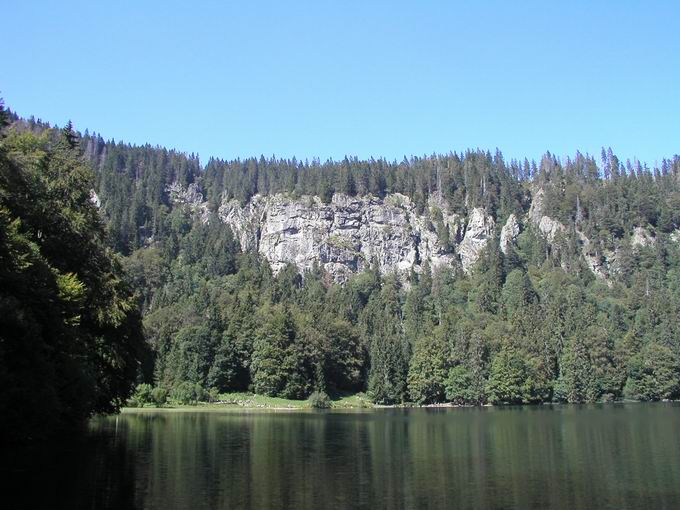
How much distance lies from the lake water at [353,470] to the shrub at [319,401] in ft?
219

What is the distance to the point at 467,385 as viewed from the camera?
147750 mm

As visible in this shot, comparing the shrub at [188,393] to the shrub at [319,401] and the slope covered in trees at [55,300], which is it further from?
the slope covered in trees at [55,300]

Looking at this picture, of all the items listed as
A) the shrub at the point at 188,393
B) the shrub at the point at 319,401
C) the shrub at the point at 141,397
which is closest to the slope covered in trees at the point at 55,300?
the shrub at the point at 141,397

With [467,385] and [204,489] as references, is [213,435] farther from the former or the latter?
[467,385]

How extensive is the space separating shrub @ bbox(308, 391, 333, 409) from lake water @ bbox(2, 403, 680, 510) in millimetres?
66732

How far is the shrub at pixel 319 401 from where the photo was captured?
5217 inches

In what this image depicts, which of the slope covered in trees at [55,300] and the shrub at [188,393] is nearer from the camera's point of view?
the slope covered in trees at [55,300]

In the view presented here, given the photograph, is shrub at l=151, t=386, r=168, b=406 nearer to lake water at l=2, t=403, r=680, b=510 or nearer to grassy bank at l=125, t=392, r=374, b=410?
grassy bank at l=125, t=392, r=374, b=410

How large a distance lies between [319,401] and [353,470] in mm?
94390

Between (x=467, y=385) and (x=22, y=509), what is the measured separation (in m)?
129

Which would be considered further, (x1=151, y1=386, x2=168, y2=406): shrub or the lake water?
(x1=151, y1=386, x2=168, y2=406): shrub

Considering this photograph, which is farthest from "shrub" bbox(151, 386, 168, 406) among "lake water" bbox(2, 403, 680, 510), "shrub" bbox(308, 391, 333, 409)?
"lake water" bbox(2, 403, 680, 510)

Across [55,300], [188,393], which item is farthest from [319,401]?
[55,300]

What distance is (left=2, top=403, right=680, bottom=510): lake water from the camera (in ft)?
100
